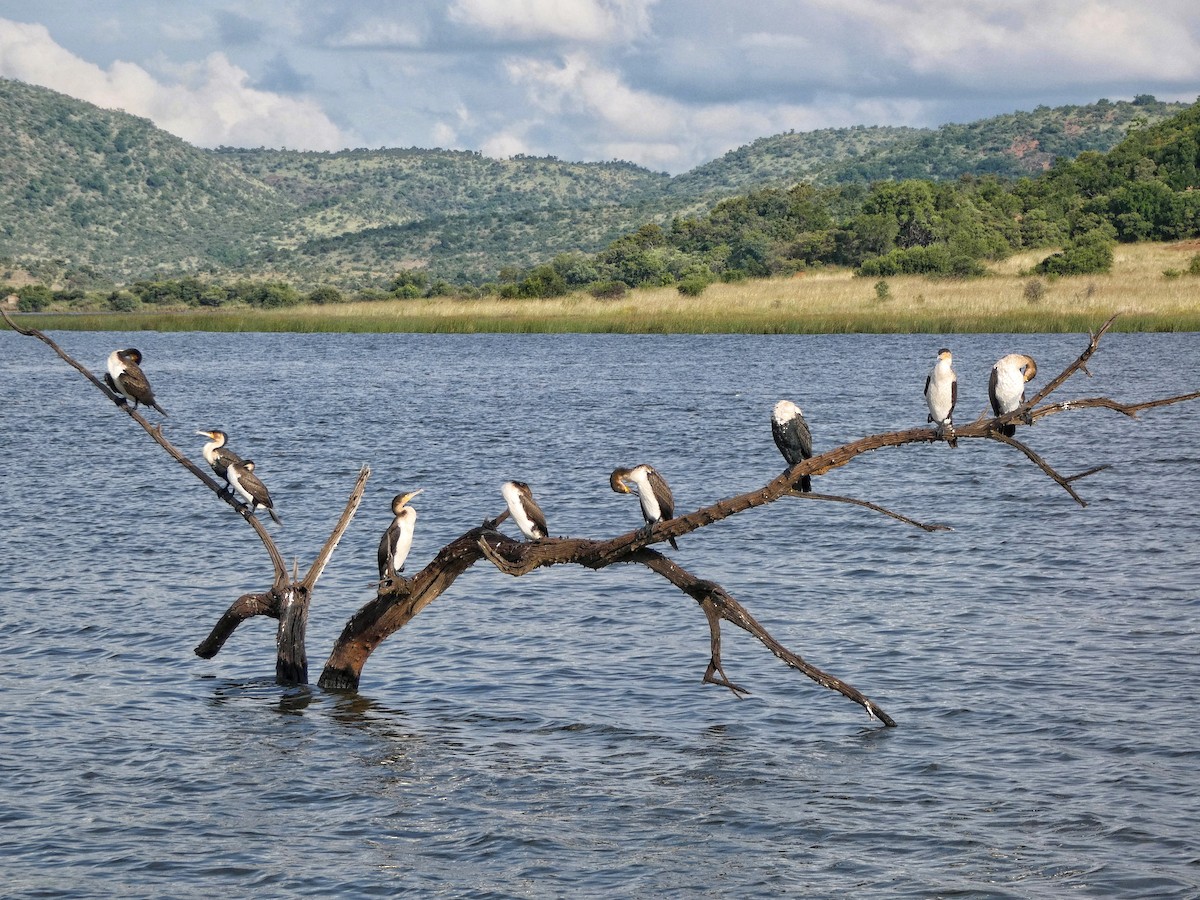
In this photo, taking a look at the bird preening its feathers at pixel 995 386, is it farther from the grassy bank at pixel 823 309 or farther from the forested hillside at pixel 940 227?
the forested hillside at pixel 940 227

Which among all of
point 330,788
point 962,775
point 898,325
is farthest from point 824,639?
point 898,325

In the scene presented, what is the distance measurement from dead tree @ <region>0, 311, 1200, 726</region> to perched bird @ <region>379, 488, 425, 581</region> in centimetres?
33

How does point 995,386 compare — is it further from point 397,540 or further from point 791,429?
point 397,540

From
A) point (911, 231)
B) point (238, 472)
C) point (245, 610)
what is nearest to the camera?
point (245, 610)

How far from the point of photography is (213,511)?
2505 centimetres

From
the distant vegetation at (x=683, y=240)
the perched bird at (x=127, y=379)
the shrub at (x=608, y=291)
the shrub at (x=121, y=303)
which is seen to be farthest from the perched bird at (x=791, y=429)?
the shrub at (x=121, y=303)

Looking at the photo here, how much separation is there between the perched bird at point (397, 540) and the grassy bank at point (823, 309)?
1755 inches

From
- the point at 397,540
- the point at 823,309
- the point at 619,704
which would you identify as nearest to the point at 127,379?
the point at 397,540

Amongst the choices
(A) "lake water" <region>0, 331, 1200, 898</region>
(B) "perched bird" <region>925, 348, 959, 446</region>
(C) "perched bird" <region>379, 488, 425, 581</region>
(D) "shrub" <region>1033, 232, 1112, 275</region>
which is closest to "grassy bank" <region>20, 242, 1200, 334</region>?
(D) "shrub" <region>1033, 232, 1112, 275</region>

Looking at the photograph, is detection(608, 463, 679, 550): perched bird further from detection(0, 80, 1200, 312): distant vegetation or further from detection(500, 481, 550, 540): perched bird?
detection(0, 80, 1200, 312): distant vegetation

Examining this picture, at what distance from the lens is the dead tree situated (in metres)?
10.3

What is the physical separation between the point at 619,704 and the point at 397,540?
2.60m

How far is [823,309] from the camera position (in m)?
66.1

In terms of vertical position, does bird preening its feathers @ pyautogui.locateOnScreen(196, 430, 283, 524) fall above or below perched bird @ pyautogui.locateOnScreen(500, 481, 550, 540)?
above
